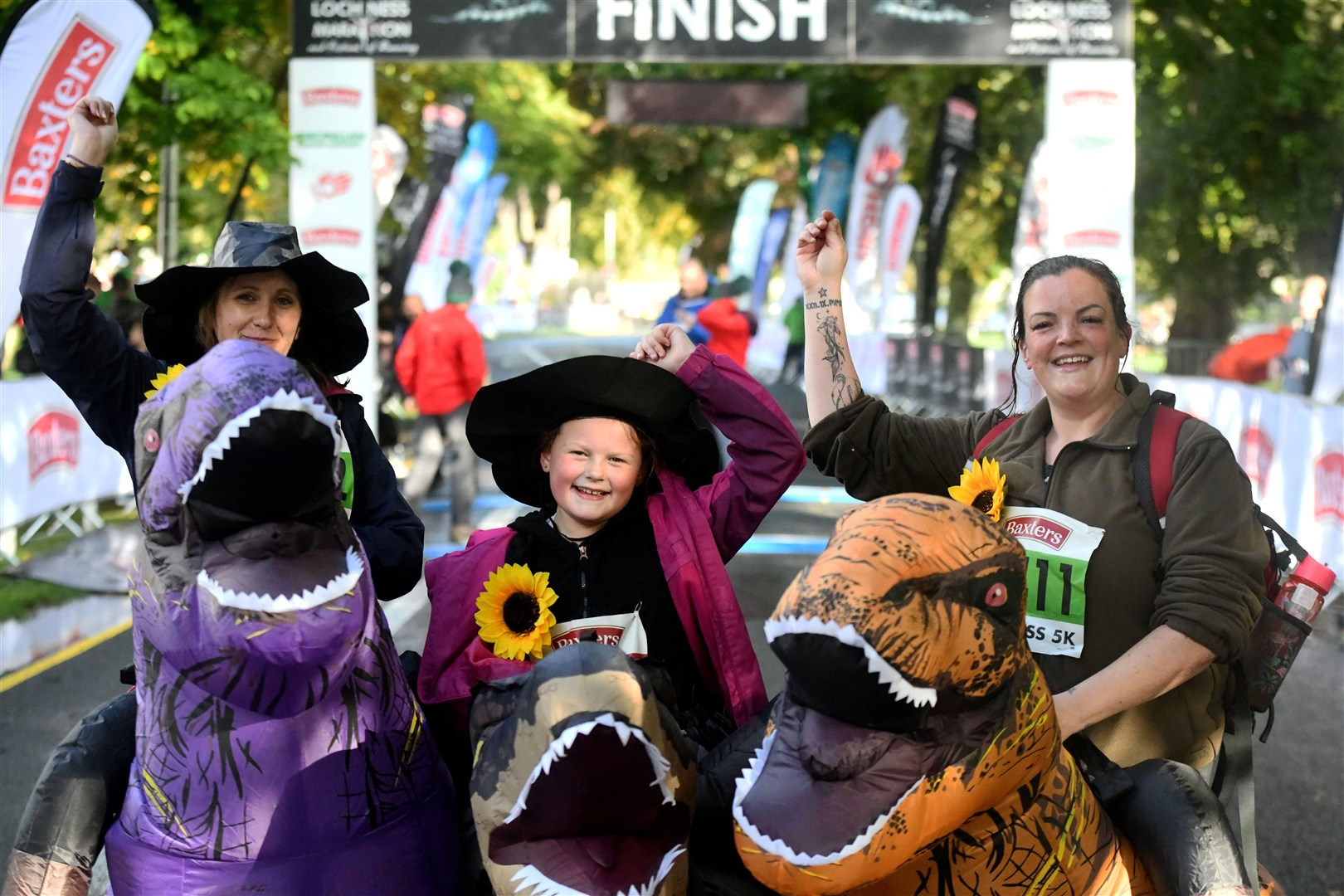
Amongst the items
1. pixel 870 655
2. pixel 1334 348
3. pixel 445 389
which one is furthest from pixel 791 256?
pixel 870 655

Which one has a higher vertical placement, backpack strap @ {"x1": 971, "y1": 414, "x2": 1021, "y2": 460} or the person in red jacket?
backpack strap @ {"x1": 971, "y1": 414, "x2": 1021, "y2": 460}

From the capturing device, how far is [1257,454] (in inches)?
379

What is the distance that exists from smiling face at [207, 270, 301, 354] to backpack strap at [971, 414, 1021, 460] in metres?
1.52

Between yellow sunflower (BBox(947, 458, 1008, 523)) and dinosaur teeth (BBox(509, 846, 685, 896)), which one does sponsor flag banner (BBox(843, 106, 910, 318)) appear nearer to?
yellow sunflower (BBox(947, 458, 1008, 523))

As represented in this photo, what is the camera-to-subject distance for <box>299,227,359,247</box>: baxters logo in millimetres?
11250

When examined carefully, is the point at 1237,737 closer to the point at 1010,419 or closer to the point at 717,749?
the point at 1010,419

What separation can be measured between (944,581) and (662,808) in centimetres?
46

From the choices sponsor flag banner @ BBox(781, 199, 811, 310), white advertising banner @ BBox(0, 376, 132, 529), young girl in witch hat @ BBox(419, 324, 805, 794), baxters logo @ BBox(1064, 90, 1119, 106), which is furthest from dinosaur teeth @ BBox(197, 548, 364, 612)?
sponsor flag banner @ BBox(781, 199, 811, 310)

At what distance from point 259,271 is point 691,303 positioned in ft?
31.0

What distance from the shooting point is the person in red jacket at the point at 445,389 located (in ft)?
35.0

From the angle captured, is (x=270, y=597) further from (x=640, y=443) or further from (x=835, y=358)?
(x=835, y=358)

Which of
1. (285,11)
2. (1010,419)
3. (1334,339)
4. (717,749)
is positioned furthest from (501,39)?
(717,749)

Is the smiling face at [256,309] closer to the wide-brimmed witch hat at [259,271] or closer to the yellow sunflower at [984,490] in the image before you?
the wide-brimmed witch hat at [259,271]

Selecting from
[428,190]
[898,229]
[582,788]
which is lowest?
[582,788]
